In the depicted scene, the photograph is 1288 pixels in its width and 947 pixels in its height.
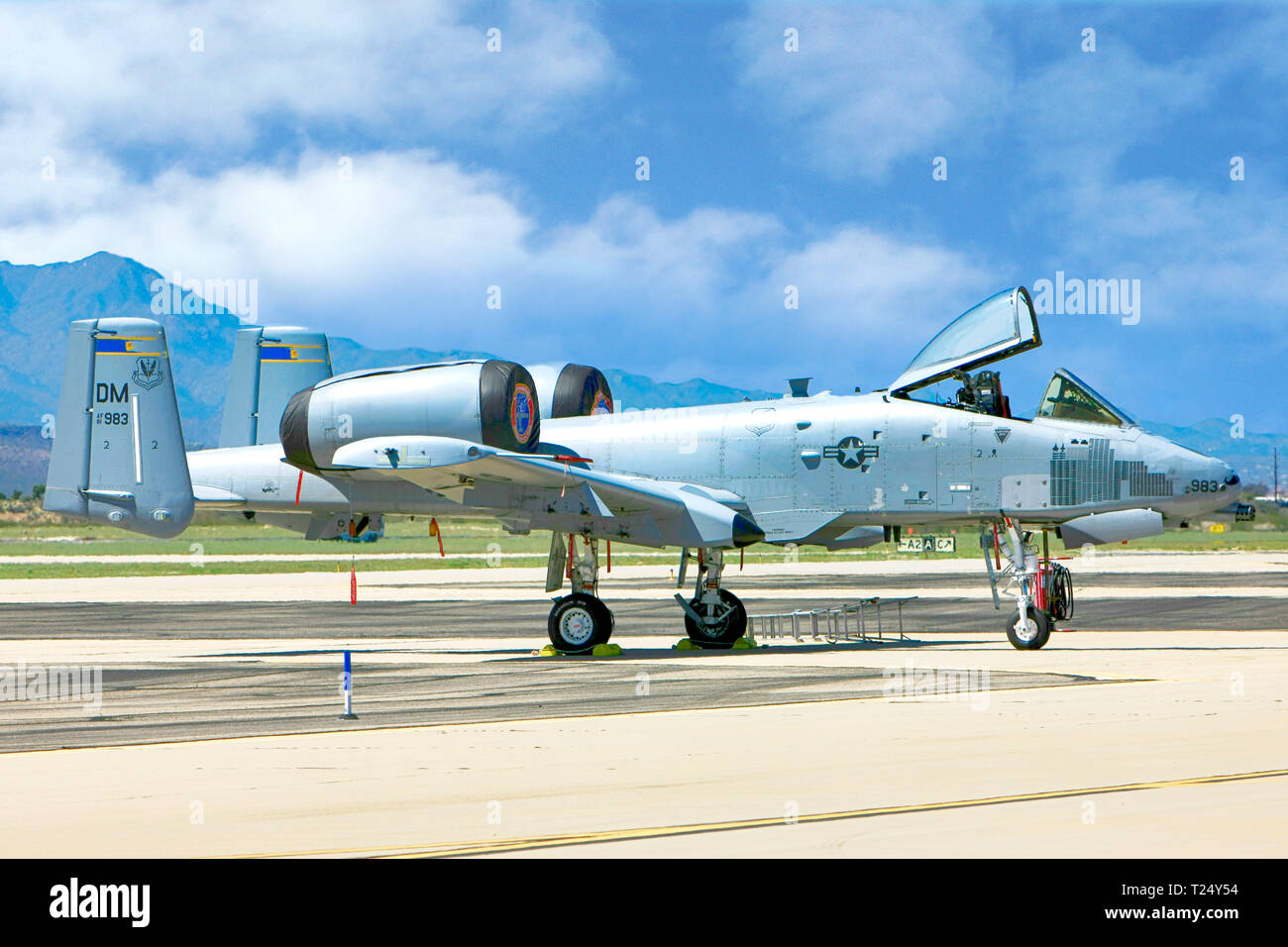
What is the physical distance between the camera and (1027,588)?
2117 cm

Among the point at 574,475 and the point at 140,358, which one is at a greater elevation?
the point at 140,358

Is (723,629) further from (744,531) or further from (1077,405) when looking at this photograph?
(1077,405)

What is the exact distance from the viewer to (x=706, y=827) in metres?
8.31

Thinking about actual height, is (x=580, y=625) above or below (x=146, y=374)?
below

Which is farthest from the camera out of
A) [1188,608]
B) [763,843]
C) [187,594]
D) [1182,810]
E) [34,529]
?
[34,529]

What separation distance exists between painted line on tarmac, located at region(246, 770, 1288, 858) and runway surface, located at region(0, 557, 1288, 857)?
33mm

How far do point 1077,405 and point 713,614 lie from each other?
6678mm

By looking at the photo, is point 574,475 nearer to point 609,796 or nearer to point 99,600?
point 609,796

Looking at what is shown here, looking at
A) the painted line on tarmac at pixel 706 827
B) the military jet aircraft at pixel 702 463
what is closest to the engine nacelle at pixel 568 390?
the military jet aircraft at pixel 702 463

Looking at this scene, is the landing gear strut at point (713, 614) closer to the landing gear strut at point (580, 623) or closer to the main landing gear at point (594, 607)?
the main landing gear at point (594, 607)

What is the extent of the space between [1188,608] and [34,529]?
12607 cm

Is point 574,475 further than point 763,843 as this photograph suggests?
Yes

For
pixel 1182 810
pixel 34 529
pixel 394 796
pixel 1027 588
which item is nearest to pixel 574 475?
pixel 1027 588

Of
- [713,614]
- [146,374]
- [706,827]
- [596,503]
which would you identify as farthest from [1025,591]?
[146,374]
